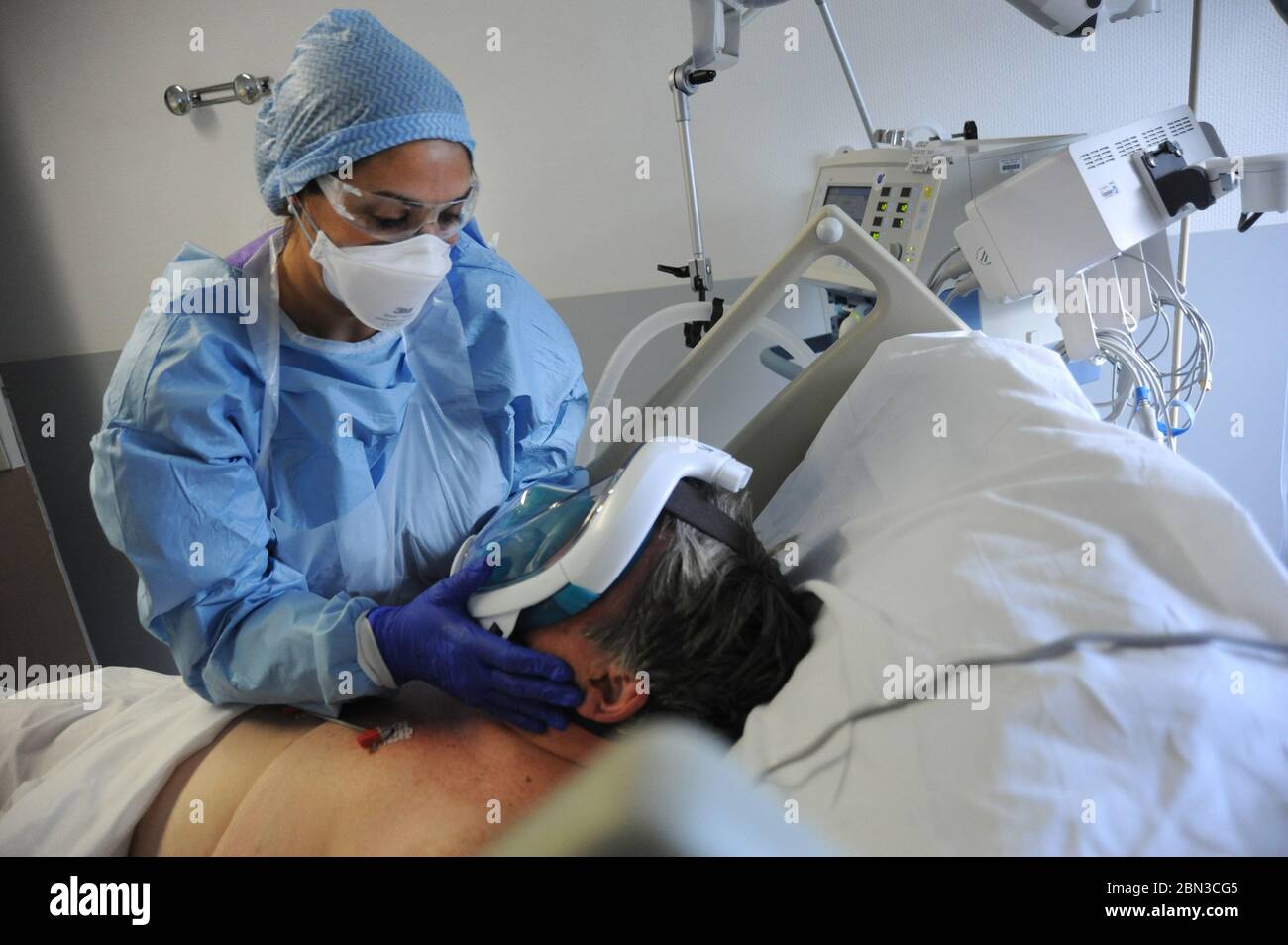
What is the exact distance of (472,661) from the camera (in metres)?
1.04

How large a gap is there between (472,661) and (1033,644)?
61cm

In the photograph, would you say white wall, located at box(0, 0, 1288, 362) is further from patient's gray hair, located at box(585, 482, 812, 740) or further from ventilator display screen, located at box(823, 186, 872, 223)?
patient's gray hair, located at box(585, 482, 812, 740)

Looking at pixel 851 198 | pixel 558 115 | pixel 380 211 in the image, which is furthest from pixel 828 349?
pixel 558 115

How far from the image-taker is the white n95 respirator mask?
124cm

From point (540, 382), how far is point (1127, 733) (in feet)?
3.72

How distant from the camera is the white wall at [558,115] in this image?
2354 mm

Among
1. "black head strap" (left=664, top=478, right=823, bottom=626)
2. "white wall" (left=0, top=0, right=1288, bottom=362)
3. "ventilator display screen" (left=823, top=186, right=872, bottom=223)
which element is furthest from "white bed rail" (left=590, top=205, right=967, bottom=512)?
"white wall" (left=0, top=0, right=1288, bottom=362)

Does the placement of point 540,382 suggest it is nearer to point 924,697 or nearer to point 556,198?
point 924,697

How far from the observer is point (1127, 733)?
753 millimetres

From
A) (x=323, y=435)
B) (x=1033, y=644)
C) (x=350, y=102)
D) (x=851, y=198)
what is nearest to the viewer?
(x=1033, y=644)

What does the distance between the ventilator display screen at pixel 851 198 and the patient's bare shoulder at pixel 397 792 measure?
4.65 ft

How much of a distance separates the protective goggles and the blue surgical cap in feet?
0.09

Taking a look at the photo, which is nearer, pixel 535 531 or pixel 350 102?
pixel 535 531

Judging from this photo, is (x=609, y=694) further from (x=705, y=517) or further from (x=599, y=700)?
(x=705, y=517)
